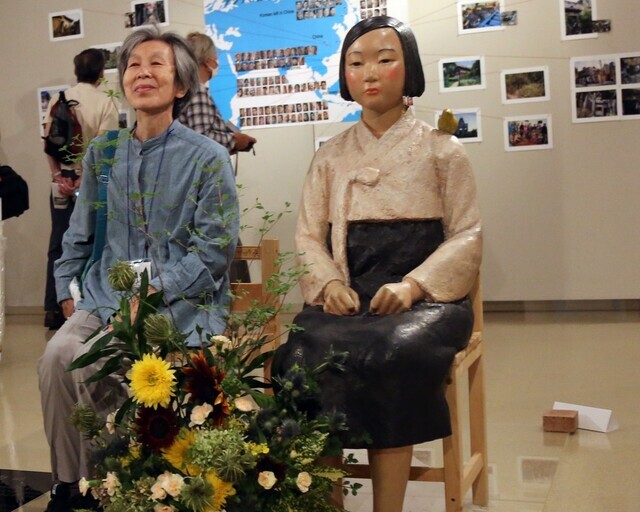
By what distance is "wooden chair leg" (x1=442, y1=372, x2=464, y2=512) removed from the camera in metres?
2.60

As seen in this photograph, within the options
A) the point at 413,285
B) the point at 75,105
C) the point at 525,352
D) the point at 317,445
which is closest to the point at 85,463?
the point at 317,445

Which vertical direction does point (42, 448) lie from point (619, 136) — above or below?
Result: below

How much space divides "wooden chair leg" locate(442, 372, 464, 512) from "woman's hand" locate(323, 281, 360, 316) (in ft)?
1.16

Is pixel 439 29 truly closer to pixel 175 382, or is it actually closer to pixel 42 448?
pixel 42 448

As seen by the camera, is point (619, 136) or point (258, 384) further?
point (619, 136)

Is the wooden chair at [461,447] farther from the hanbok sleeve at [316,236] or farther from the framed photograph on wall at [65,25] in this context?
the framed photograph on wall at [65,25]

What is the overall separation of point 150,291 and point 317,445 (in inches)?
33.7

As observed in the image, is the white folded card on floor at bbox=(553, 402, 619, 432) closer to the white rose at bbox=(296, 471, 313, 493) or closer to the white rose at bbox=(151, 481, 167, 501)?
the white rose at bbox=(296, 471, 313, 493)

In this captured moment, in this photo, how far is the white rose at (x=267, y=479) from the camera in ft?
6.92

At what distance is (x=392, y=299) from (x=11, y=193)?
3.37 m

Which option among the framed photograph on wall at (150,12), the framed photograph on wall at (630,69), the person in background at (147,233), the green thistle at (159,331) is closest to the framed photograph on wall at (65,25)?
the framed photograph on wall at (150,12)

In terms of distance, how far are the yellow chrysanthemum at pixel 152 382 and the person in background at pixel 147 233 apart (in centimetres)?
60

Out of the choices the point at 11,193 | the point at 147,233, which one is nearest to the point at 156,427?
the point at 147,233

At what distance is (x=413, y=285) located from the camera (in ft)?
8.32
